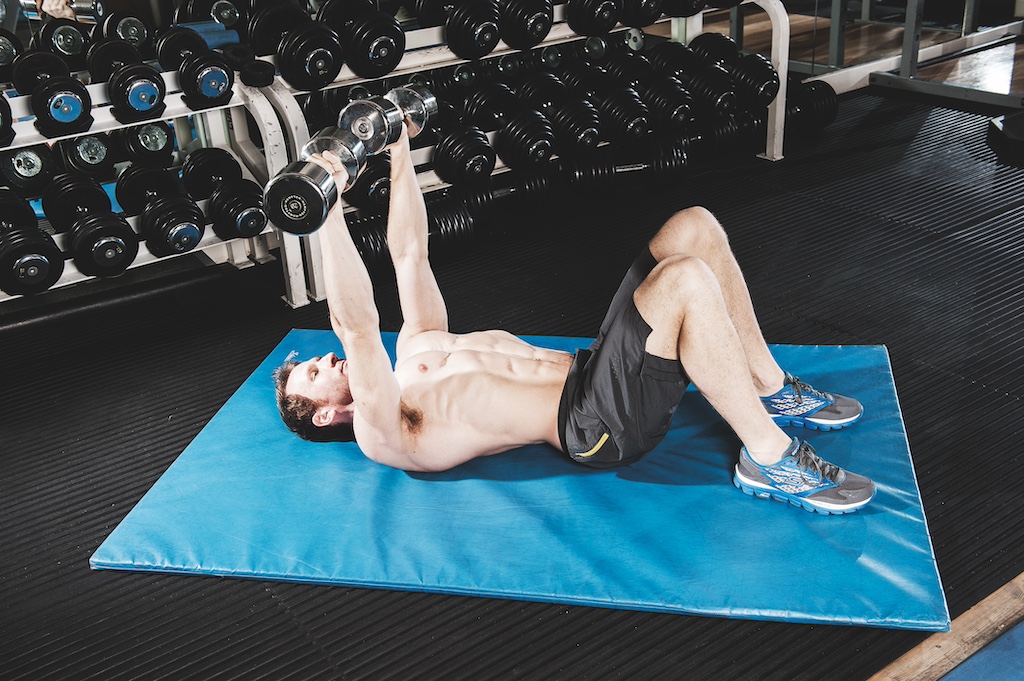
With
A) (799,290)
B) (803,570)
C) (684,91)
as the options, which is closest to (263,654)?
(803,570)

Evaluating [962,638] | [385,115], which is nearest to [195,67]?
[385,115]

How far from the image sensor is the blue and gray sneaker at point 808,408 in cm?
260

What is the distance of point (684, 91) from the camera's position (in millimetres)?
4328

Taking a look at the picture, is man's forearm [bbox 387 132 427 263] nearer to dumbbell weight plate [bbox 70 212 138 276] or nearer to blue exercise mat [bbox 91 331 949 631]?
blue exercise mat [bbox 91 331 949 631]

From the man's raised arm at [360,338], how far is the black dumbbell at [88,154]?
183cm

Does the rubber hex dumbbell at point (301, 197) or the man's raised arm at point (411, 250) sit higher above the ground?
the rubber hex dumbbell at point (301, 197)

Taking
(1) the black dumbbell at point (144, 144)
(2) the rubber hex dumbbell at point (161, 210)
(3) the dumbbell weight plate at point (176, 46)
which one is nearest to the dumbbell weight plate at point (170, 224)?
(2) the rubber hex dumbbell at point (161, 210)

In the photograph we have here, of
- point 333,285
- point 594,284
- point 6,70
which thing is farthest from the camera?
point 594,284

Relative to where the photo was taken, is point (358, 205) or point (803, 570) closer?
point (803, 570)

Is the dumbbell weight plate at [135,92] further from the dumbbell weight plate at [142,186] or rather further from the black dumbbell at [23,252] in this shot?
the black dumbbell at [23,252]

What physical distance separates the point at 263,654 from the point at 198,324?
5.86ft

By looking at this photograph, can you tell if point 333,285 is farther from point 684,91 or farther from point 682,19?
point 682,19

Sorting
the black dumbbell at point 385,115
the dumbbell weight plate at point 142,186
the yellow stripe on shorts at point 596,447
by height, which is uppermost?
the black dumbbell at point 385,115

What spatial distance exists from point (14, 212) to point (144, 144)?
1.84 ft
